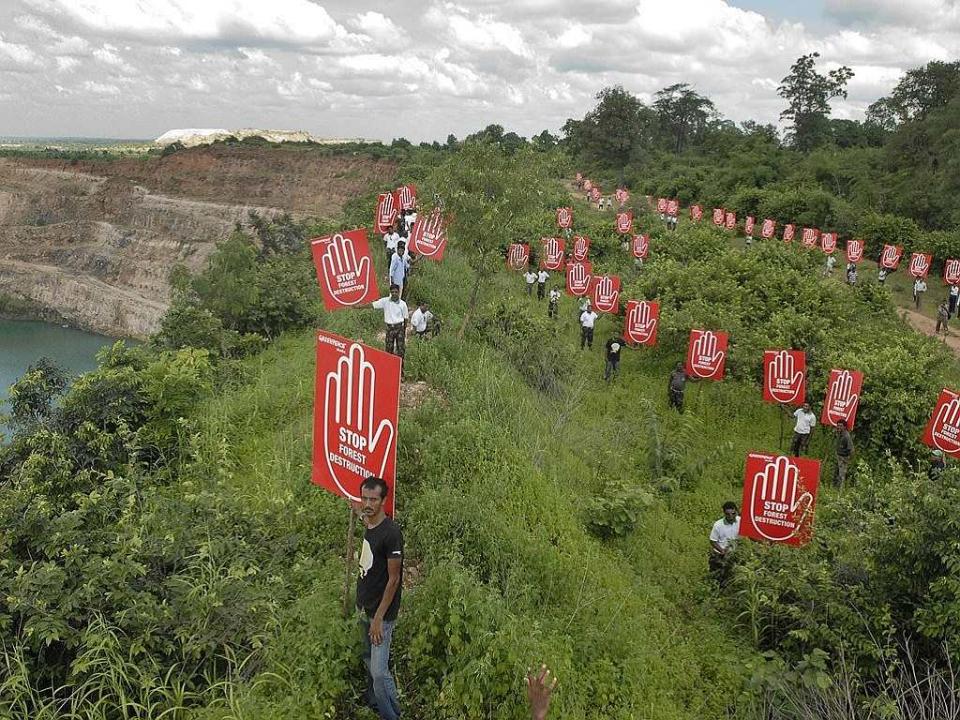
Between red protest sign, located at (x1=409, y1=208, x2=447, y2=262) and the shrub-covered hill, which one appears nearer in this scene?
the shrub-covered hill

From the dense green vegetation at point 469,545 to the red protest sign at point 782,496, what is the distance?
0.29 metres

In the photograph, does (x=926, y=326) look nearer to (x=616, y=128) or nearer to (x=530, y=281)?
(x=530, y=281)

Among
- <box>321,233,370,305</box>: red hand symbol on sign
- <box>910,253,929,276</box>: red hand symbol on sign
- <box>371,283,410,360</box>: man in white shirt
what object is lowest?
<box>371,283,410,360</box>: man in white shirt

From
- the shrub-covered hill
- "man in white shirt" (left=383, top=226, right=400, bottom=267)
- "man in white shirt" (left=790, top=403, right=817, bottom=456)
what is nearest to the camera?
the shrub-covered hill

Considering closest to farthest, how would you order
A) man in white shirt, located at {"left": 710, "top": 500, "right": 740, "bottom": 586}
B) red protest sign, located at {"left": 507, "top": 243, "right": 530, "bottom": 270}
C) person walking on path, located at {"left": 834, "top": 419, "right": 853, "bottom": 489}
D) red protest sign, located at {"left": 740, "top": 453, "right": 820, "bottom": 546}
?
red protest sign, located at {"left": 740, "top": 453, "right": 820, "bottom": 546} < man in white shirt, located at {"left": 710, "top": 500, "right": 740, "bottom": 586} < person walking on path, located at {"left": 834, "top": 419, "right": 853, "bottom": 489} < red protest sign, located at {"left": 507, "top": 243, "right": 530, "bottom": 270}

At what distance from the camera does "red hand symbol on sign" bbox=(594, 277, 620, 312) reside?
16219 millimetres

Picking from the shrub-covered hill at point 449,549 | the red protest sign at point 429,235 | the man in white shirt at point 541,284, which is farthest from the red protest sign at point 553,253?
the red protest sign at point 429,235

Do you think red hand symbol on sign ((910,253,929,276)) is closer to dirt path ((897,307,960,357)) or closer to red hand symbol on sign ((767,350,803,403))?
dirt path ((897,307,960,357))

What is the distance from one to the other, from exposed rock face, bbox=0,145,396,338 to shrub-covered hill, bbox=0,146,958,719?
36703 mm

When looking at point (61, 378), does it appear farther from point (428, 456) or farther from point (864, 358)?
point (864, 358)

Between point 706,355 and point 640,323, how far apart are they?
1.97 m

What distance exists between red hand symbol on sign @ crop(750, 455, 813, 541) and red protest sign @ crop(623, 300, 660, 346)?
22.1ft

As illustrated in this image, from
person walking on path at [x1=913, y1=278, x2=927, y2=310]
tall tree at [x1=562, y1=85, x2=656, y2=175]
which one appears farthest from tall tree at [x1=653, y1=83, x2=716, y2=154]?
person walking on path at [x1=913, y1=278, x2=927, y2=310]

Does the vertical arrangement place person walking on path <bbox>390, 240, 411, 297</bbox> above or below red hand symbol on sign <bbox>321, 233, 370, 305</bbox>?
below
